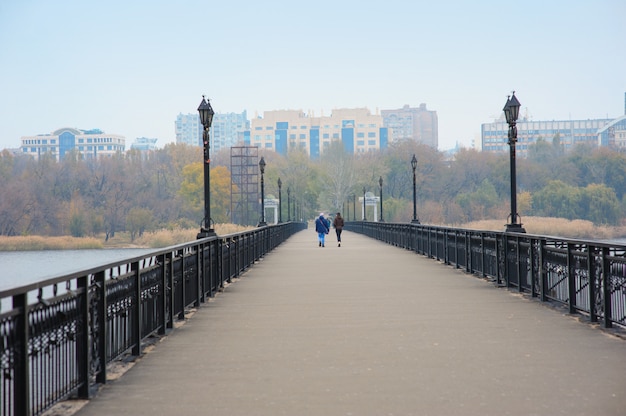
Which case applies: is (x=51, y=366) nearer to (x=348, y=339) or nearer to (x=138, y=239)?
(x=348, y=339)

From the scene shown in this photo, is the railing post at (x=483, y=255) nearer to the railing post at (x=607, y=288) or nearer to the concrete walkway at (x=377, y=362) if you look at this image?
the concrete walkway at (x=377, y=362)

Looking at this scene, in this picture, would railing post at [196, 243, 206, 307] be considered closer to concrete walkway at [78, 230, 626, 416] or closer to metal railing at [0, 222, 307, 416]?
concrete walkway at [78, 230, 626, 416]

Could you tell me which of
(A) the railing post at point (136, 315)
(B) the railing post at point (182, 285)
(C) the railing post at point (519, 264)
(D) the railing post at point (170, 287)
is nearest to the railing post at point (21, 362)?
(A) the railing post at point (136, 315)

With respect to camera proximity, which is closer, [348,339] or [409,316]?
[348,339]

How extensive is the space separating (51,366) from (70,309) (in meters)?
0.59

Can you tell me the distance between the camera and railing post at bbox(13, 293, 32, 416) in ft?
19.3

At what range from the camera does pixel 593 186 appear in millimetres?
133375

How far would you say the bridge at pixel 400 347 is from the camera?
727 centimetres

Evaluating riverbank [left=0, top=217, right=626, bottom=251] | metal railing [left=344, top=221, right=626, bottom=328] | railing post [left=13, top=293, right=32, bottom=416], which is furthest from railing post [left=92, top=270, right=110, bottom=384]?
riverbank [left=0, top=217, right=626, bottom=251]

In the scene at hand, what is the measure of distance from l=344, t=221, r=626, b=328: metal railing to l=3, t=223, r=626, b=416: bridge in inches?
1.1

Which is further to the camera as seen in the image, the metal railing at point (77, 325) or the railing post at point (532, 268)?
the railing post at point (532, 268)

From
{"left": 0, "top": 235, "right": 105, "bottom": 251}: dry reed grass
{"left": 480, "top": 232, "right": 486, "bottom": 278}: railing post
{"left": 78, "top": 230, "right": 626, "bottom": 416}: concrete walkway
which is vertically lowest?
{"left": 0, "top": 235, "right": 105, "bottom": 251}: dry reed grass

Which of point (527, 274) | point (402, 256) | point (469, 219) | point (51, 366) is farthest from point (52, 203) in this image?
point (51, 366)

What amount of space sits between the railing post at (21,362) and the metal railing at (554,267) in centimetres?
735
